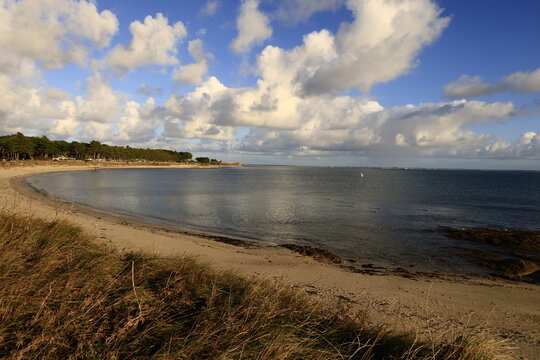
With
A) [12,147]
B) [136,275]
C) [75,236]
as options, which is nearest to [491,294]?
[136,275]

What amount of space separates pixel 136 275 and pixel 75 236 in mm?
3535

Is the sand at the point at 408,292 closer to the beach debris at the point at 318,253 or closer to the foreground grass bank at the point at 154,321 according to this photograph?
the beach debris at the point at 318,253

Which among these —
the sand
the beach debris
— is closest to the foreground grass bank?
the sand

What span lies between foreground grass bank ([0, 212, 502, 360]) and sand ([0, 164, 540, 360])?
153 cm

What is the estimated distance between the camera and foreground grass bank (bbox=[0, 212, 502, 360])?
11.3 ft

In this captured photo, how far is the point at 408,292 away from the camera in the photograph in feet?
35.8

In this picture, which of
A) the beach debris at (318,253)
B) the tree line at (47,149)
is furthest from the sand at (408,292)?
the tree line at (47,149)

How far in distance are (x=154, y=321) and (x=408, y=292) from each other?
9931 mm

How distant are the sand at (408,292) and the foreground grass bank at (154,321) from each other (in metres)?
1.53

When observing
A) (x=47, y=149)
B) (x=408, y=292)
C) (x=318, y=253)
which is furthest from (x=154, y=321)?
(x=47, y=149)

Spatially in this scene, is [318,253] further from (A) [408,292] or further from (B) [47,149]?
(B) [47,149]

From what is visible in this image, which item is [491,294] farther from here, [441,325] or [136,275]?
[136,275]

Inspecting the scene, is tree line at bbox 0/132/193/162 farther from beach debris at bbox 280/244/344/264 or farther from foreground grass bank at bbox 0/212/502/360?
foreground grass bank at bbox 0/212/502/360

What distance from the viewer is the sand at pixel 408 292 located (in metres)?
7.96
